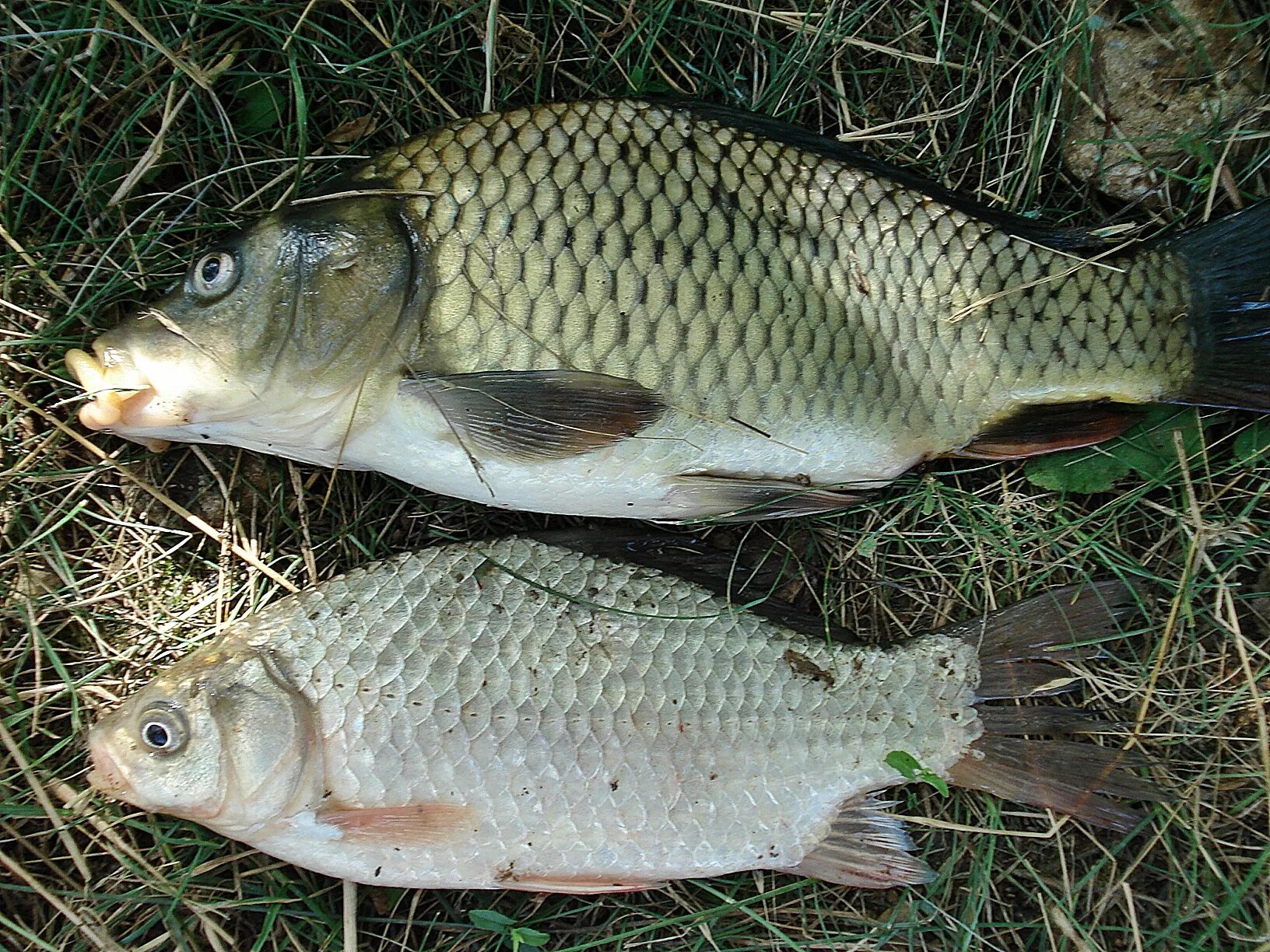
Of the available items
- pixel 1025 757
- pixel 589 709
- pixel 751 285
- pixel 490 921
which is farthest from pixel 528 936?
pixel 751 285

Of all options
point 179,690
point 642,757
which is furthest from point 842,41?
point 179,690

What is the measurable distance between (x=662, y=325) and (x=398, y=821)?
1090 mm

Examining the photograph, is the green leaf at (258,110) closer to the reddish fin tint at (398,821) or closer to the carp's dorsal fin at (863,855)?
the reddish fin tint at (398,821)

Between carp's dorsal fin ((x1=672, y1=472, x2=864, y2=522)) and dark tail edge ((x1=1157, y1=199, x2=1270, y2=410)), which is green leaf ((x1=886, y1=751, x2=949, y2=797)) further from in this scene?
dark tail edge ((x1=1157, y1=199, x2=1270, y2=410))

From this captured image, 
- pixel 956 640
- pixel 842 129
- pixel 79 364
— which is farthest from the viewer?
pixel 842 129

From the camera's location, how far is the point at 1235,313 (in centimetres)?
197

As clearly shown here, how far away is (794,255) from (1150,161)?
0.94 m

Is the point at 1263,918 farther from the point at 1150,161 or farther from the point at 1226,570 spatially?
the point at 1150,161

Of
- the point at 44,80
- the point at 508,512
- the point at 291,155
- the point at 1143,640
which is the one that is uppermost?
the point at 44,80

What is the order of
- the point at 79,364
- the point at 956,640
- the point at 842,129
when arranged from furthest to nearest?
the point at 842,129 → the point at 956,640 → the point at 79,364

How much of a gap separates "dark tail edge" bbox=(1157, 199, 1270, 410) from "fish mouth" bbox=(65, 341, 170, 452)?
2.14m

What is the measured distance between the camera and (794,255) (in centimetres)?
188

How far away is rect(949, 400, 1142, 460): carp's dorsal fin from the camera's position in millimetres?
1984

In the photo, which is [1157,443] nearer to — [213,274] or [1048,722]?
[1048,722]
